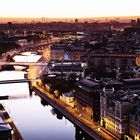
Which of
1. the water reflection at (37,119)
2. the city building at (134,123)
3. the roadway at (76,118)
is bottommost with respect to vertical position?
the water reflection at (37,119)

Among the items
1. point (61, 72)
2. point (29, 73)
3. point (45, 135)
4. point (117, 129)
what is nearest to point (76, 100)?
point (45, 135)

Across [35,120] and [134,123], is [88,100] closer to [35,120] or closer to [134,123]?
[35,120]

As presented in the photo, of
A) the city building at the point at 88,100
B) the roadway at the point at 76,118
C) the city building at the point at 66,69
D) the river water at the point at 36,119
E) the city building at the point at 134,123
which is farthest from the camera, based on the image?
the city building at the point at 66,69

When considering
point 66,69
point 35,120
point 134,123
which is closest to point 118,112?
point 134,123

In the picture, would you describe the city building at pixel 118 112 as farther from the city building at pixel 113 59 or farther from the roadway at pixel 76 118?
the city building at pixel 113 59

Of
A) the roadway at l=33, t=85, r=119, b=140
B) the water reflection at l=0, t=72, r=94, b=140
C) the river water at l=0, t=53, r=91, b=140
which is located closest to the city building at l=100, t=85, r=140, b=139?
the roadway at l=33, t=85, r=119, b=140

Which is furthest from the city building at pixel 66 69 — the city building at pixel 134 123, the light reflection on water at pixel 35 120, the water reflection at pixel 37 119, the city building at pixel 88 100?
the city building at pixel 134 123

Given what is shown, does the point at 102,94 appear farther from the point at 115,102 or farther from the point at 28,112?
the point at 28,112

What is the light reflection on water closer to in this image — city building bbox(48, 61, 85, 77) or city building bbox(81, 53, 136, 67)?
city building bbox(48, 61, 85, 77)

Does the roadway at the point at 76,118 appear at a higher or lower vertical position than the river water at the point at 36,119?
higher
